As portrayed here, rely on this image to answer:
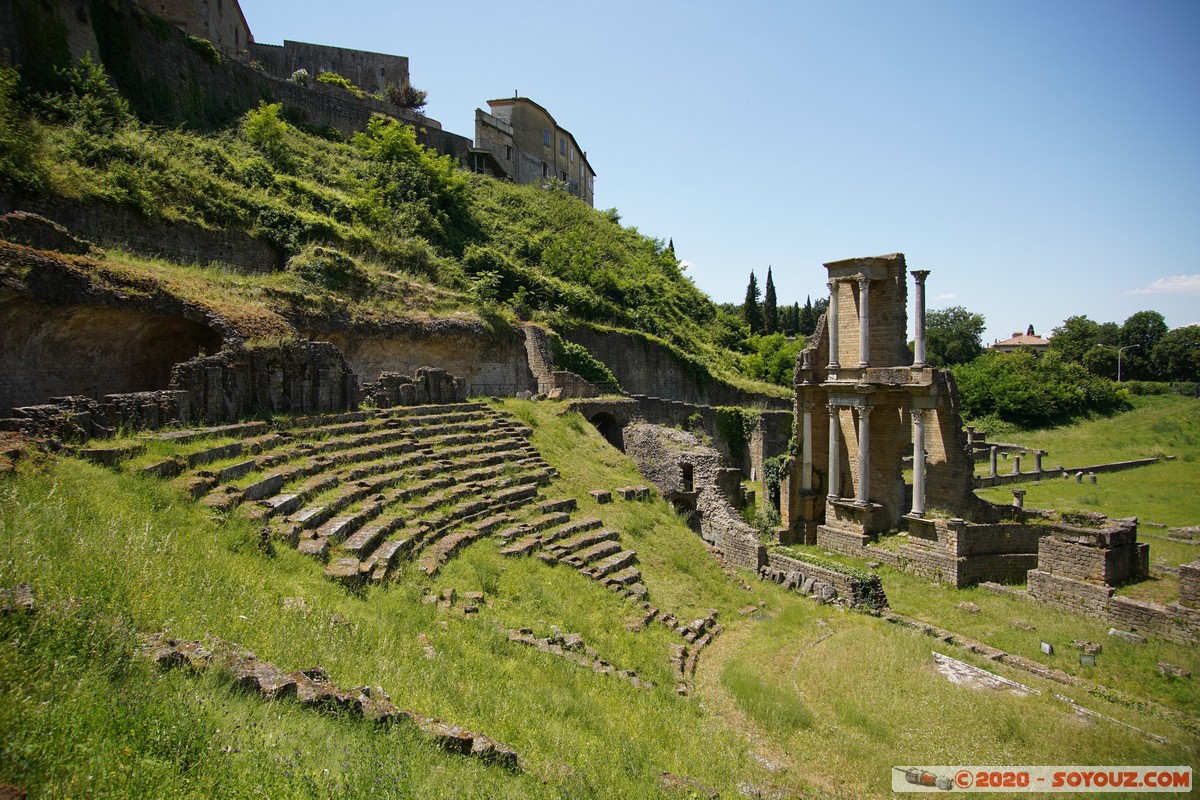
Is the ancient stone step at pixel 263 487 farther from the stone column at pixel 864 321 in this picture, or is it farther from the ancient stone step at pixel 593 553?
the stone column at pixel 864 321

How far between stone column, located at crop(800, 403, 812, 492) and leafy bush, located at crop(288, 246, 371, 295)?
14.5m

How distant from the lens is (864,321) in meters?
17.0

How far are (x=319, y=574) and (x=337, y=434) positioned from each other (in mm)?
5562

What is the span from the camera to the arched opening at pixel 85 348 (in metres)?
10.2

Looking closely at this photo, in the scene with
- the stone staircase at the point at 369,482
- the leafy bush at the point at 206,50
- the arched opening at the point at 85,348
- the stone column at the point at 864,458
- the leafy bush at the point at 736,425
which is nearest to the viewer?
the stone staircase at the point at 369,482

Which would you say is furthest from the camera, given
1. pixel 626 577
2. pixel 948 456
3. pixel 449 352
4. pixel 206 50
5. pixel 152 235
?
pixel 206 50

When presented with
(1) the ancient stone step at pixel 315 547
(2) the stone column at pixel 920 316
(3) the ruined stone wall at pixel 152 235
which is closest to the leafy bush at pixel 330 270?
(3) the ruined stone wall at pixel 152 235

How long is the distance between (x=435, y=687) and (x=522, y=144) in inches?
1700

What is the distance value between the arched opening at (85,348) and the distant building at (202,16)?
22.4 metres

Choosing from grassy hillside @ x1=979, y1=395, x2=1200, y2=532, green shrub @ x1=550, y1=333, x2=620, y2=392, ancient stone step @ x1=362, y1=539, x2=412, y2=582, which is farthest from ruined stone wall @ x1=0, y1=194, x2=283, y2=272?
grassy hillside @ x1=979, y1=395, x2=1200, y2=532

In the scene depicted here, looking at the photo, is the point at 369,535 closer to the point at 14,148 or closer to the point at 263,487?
the point at 263,487

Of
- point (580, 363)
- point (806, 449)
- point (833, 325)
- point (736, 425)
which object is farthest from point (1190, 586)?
point (580, 363)

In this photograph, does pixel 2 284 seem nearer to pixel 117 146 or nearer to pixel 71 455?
pixel 71 455

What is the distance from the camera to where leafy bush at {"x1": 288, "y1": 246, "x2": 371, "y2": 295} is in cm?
1867
